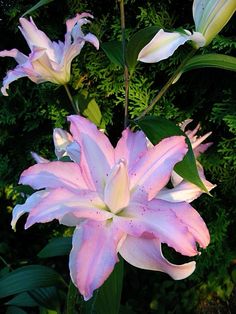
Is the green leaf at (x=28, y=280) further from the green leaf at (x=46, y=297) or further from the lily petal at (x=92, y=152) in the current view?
the lily petal at (x=92, y=152)

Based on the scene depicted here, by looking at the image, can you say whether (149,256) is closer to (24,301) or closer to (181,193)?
(181,193)

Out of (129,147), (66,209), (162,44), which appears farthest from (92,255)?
(162,44)

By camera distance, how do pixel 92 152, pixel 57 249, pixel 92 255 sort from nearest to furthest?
pixel 92 255
pixel 92 152
pixel 57 249

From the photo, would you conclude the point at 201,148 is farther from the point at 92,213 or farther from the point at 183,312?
the point at 183,312

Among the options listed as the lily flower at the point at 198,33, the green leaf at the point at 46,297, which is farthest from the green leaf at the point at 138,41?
the green leaf at the point at 46,297

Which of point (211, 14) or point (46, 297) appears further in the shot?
point (46, 297)

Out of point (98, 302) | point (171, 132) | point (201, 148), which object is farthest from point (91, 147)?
point (201, 148)
